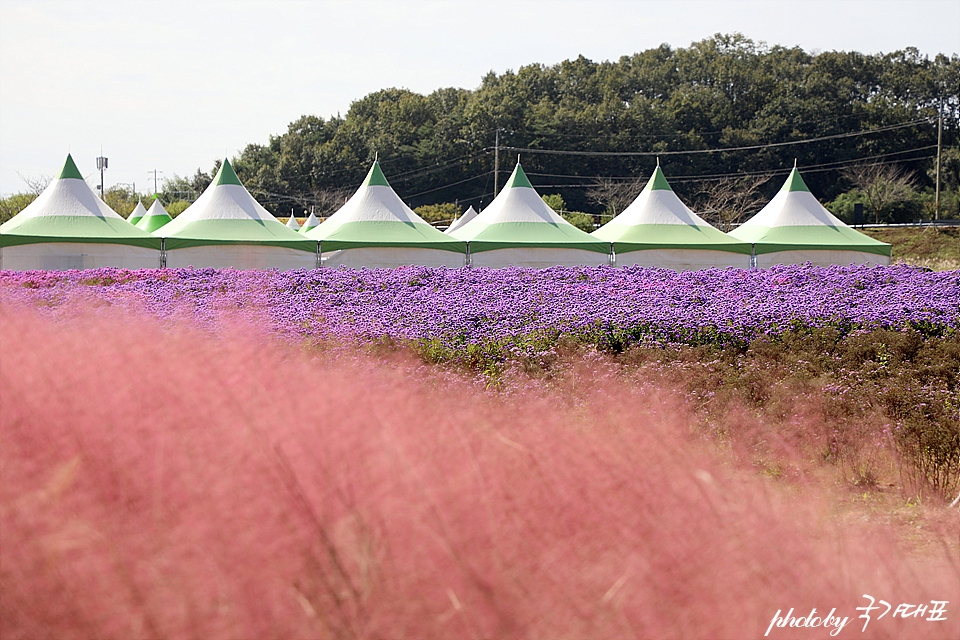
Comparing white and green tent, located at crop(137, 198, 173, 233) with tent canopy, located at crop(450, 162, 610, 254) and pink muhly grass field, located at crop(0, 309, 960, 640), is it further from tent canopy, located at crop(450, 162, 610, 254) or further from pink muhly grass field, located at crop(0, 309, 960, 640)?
pink muhly grass field, located at crop(0, 309, 960, 640)

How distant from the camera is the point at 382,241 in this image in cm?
1514

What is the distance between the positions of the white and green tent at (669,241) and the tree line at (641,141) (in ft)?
116

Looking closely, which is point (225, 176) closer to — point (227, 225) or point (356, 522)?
point (227, 225)

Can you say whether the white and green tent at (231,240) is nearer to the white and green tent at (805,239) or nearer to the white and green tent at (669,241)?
the white and green tent at (669,241)

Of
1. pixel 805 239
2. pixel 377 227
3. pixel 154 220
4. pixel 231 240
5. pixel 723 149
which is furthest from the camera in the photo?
pixel 723 149

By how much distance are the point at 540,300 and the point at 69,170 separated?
478 inches

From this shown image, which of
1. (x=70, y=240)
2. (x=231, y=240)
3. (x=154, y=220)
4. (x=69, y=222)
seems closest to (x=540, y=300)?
(x=231, y=240)

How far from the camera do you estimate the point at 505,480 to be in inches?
48.9

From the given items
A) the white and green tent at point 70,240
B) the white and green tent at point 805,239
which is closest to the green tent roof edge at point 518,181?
the white and green tent at point 805,239

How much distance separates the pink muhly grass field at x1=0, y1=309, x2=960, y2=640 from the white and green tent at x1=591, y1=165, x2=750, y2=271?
49.9 ft

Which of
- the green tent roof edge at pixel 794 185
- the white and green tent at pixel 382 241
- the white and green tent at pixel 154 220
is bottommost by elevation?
the white and green tent at pixel 382 241

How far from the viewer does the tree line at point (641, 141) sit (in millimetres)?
56062

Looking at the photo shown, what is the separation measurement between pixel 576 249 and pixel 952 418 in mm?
11390

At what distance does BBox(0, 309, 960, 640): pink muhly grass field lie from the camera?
3.59 ft
